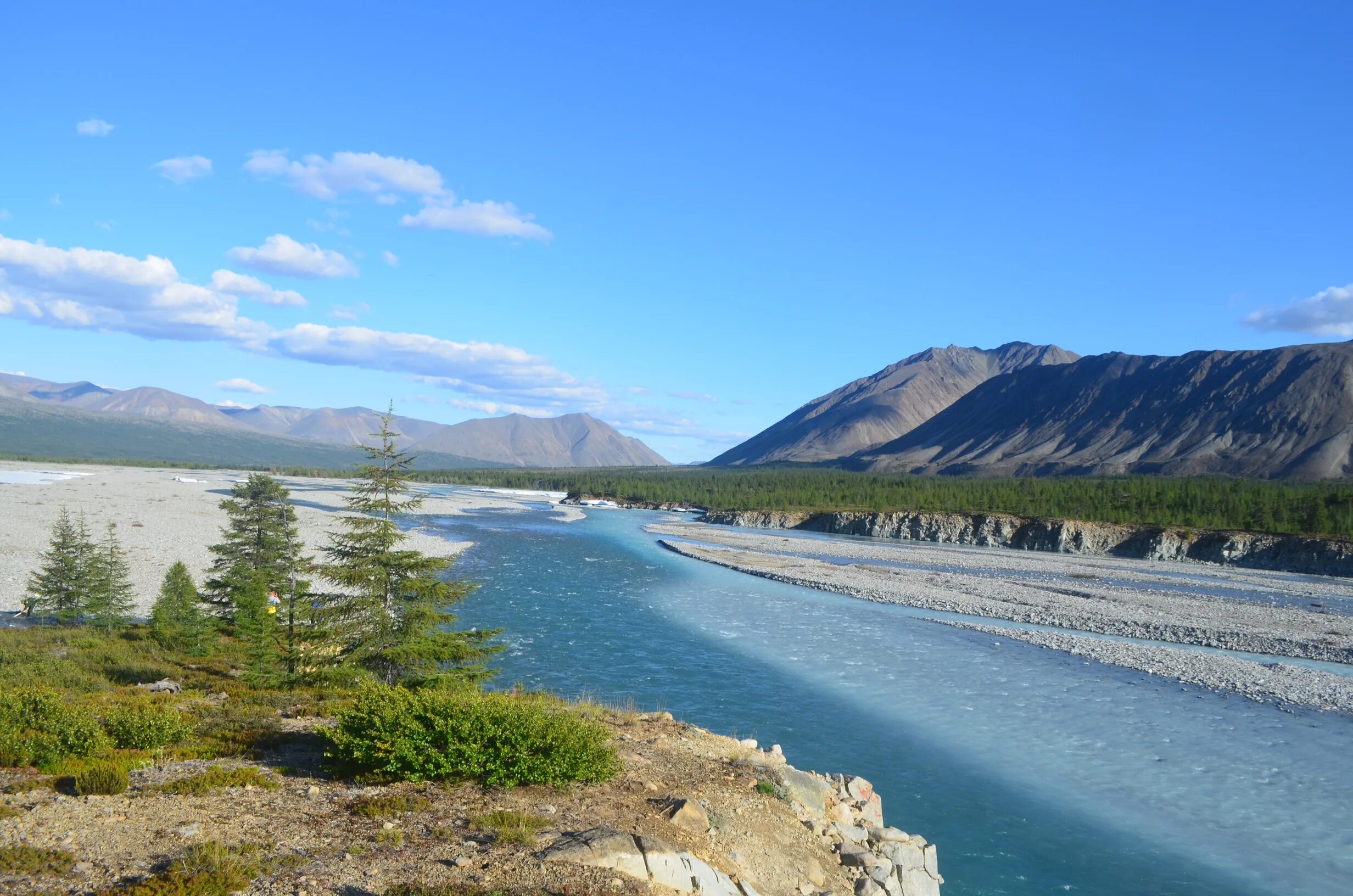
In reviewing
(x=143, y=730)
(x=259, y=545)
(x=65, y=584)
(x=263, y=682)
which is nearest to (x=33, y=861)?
(x=143, y=730)

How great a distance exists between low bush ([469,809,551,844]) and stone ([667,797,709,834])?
1860 millimetres

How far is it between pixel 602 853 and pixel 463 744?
11.3 ft

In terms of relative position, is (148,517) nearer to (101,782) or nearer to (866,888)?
(101,782)

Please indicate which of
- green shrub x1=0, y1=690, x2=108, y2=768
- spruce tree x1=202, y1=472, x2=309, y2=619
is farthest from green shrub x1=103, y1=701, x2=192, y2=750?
spruce tree x1=202, y1=472, x2=309, y2=619

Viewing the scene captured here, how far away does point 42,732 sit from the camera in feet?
41.3

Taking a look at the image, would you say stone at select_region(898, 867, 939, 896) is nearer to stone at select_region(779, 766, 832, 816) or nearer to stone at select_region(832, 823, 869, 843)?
stone at select_region(832, 823, 869, 843)

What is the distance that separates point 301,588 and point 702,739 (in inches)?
599

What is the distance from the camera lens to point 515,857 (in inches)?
375

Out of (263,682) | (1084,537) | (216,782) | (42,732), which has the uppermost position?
(1084,537)

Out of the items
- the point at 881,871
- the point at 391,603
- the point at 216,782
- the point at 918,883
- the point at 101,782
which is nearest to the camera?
the point at 101,782

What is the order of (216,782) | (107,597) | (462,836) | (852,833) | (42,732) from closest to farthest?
(462,836) → (216,782) → (42,732) → (852,833) → (107,597)

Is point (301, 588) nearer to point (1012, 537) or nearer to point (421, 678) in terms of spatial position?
point (421, 678)

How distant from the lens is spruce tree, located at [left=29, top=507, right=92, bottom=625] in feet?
91.2

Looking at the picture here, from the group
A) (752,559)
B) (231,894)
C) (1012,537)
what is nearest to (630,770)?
(231,894)
